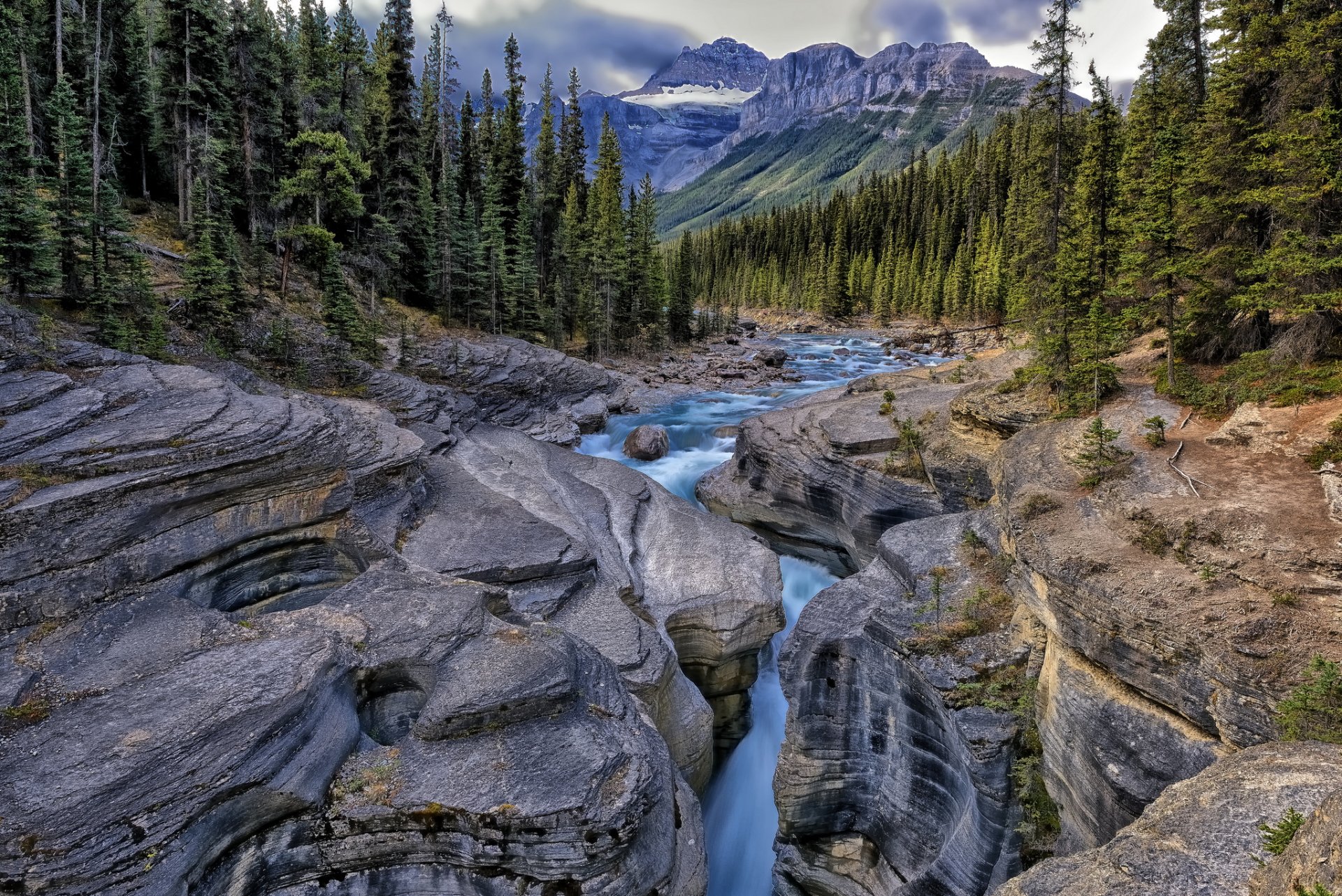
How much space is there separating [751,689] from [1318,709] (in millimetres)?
12219

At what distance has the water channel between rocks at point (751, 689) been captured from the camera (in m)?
13.5

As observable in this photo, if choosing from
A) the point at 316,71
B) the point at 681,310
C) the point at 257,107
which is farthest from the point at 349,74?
the point at 681,310

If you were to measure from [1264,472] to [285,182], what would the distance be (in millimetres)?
35877

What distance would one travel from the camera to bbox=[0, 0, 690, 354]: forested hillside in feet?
64.1

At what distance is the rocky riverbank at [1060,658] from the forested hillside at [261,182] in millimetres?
21262

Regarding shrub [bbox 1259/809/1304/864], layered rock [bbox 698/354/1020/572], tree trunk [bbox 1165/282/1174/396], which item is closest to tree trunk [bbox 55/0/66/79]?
layered rock [bbox 698/354/1020/572]

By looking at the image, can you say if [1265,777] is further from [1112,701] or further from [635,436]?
[635,436]

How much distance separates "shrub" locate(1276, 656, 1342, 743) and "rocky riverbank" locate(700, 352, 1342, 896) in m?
0.31

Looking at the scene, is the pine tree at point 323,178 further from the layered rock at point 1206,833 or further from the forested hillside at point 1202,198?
the layered rock at point 1206,833

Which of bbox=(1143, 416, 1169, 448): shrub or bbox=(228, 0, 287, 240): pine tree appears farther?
bbox=(228, 0, 287, 240): pine tree

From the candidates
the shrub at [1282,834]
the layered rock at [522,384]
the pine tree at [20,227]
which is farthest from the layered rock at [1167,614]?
the pine tree at [20,227]

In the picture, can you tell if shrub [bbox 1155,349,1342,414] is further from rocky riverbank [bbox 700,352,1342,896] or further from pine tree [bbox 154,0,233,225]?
pine tree [bbox 154,0,233,225]

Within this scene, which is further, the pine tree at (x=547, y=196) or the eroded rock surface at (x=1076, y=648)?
the pine tree at (x=547, y=196)

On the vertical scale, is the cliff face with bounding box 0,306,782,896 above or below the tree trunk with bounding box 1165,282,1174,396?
below
